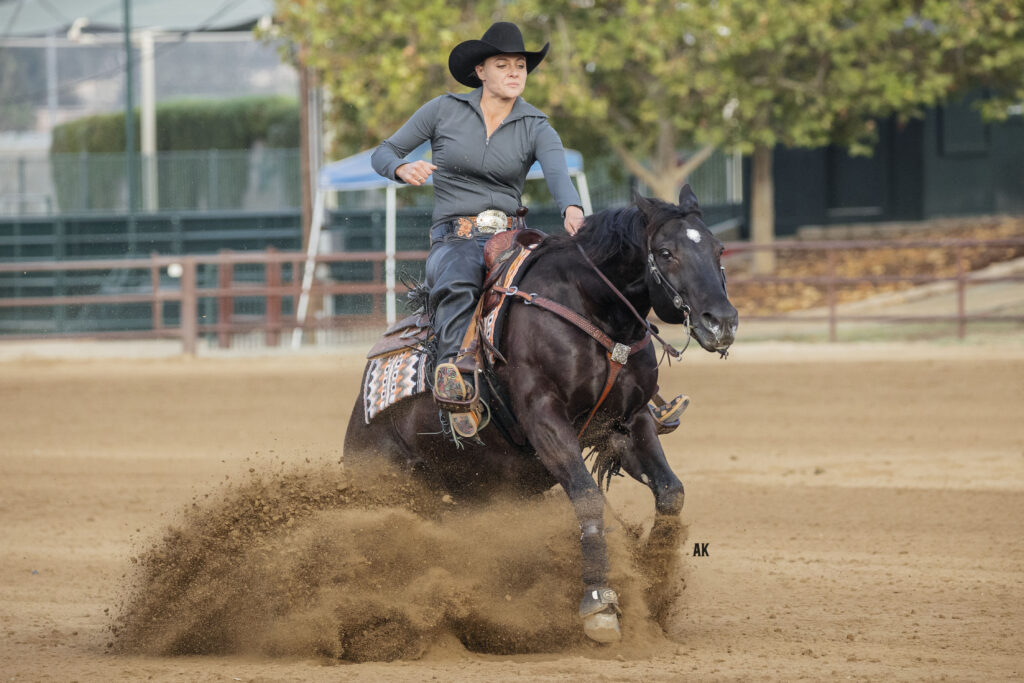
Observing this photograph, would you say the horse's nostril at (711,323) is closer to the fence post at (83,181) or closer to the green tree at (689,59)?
the green tree at (689,59)

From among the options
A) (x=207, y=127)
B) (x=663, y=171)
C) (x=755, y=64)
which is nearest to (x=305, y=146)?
(x=663, y=171)

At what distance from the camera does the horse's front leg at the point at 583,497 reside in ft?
15.7

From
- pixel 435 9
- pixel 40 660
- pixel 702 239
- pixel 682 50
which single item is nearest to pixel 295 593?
pixel 40 660

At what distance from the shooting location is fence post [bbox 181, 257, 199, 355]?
675 inches

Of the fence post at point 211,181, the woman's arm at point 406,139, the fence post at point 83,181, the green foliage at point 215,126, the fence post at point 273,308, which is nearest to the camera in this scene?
the woman's arm at point 406,139

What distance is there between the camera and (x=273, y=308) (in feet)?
59.5

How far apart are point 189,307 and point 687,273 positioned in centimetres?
1330

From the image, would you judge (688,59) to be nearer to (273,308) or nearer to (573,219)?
(273,308)

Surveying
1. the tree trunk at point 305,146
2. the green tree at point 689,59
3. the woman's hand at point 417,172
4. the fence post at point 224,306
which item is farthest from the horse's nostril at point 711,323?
the tree trunk at point 305,146

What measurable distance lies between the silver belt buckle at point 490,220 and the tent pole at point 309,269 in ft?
35.8

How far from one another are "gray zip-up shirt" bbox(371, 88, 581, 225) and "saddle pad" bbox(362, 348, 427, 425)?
0.61 m

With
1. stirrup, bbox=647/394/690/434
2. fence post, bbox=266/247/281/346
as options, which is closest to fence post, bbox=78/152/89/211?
fence post, bbox=266/247/281/346

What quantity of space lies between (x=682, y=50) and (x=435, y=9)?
3756mm

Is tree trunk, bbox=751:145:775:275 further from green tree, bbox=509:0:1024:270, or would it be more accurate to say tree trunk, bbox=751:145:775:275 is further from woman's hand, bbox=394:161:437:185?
woman's hand, bbox=394:161:437:185
